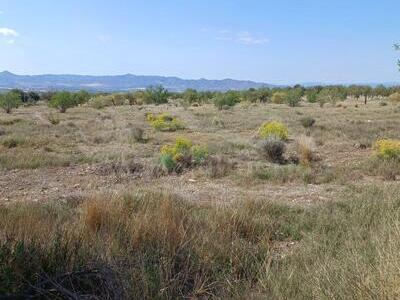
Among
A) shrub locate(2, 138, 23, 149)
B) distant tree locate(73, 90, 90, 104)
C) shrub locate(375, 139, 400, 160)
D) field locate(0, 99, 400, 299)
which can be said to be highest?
field locate(0, 99, 400, 299)

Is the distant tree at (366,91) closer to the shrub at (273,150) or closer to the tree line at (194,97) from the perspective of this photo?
the tree line at (194,97)

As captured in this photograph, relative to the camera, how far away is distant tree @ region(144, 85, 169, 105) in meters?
74.3

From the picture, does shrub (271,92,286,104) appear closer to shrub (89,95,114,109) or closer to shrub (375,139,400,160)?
shrub (89,95,114,109)

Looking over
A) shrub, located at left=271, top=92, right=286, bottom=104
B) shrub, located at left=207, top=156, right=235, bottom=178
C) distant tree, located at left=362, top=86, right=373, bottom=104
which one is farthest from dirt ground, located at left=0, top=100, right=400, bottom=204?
distant tree, located at left=362, top=86, right=373, bottom=104

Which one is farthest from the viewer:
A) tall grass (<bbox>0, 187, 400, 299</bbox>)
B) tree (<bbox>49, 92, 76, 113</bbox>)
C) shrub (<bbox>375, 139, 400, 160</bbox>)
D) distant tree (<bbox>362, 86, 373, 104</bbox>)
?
distant tree (<bbox>362, 86, 373, 104</bbox>)

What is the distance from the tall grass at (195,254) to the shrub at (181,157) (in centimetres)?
777

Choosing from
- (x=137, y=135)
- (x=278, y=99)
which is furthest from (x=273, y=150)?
(x=278, y=99)

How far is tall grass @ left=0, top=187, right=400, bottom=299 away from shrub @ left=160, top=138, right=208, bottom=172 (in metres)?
7.77

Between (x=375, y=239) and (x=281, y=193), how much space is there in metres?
6.39

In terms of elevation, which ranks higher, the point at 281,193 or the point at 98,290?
the point at 98,290

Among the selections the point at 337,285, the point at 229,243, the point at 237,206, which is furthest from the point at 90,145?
the point at 337,285

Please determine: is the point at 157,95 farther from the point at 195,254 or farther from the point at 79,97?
the point at 195,254

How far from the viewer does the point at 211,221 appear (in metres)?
6.95

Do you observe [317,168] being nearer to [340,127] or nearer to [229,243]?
[229,243]
